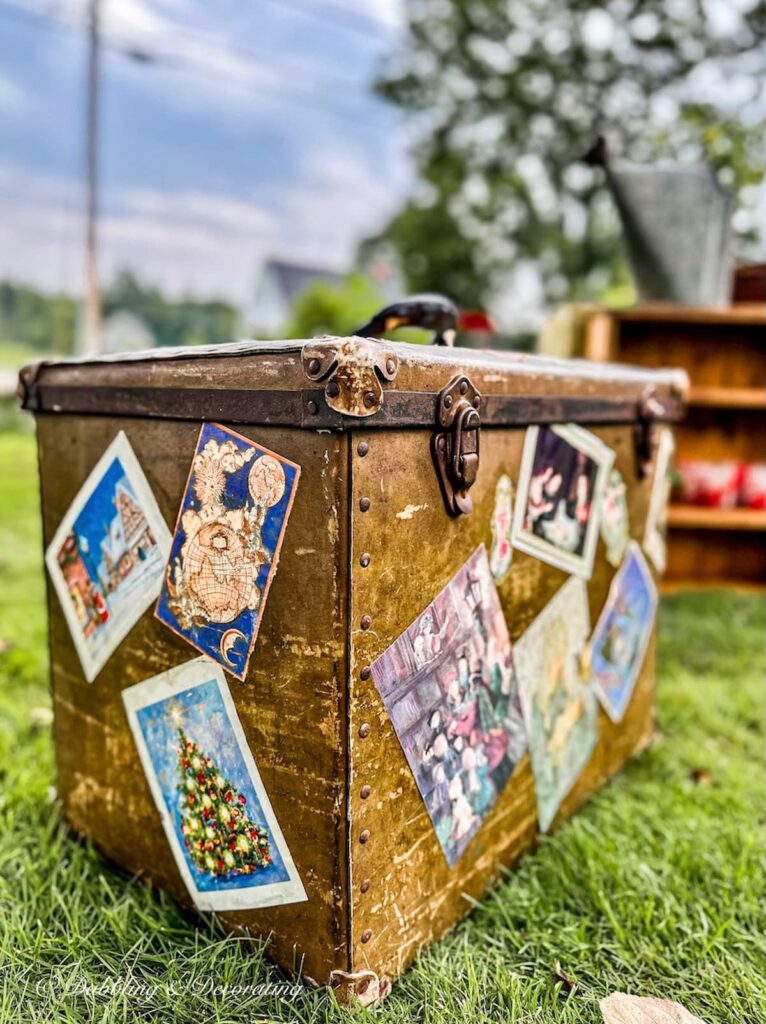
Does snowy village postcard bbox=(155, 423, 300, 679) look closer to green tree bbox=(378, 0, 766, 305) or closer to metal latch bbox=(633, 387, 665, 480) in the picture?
metal latch bbox=(633, 387, 665, 480)

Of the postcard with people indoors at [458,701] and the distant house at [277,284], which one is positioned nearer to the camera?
the postcard with people indoors at [458,701]

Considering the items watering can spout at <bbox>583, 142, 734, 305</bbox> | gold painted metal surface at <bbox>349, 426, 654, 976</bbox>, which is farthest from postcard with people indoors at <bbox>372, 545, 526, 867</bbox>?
watering can spout at <bbox>583, 142, 734, 305</bbox>

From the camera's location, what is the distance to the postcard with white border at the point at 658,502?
162 cm

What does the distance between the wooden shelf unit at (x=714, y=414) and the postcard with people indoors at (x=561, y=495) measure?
1.67 metres

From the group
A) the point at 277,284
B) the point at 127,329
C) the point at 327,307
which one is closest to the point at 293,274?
the point at 277,284

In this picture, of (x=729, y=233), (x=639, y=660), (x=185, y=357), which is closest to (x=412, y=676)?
(x=185, y=357)

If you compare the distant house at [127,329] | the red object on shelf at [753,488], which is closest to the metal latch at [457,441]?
the red object on shelf at [753,488]

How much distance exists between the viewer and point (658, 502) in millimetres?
1661

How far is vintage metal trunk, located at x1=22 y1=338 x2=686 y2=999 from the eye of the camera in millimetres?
847

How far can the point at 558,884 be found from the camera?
1.21m

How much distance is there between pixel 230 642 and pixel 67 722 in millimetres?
493

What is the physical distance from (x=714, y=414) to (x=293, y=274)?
14.8 meters

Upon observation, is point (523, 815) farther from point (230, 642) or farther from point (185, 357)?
point (185, 357)

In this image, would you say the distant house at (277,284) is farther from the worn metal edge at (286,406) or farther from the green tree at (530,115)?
the worn metal edge at (286,406)
